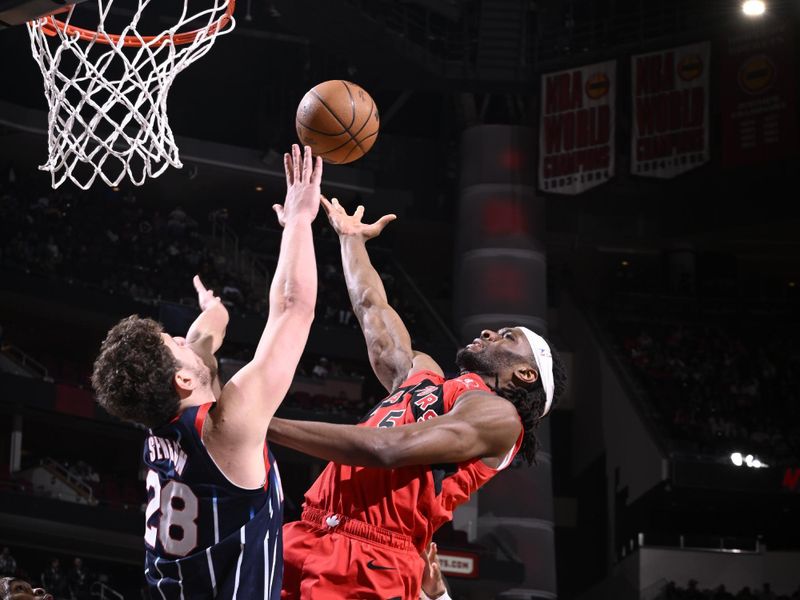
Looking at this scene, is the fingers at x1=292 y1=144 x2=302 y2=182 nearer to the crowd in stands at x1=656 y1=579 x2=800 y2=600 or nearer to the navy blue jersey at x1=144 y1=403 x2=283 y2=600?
the navy blue jersey at x1=144 y1=403 x2=283 y2=600

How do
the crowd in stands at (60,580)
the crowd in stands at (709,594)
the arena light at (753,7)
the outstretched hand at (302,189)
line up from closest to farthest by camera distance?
1. the outstretched hand at (302,189)
2. the crowd in stands at (60,580)
3. the arena light at (753,7)
4. the crowd in stands at (709,594)

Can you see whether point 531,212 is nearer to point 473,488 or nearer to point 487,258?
point 487,258

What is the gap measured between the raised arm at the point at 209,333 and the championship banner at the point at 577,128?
18319mm

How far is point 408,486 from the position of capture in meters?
4.13

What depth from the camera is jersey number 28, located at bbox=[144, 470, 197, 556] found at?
130 inches

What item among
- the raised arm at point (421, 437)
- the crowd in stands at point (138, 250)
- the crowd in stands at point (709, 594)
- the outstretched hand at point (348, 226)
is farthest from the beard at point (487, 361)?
the crowd in stands at point (709, 594)

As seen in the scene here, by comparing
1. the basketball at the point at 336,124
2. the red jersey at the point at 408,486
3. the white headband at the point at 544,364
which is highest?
the basketball at the point at 336,124

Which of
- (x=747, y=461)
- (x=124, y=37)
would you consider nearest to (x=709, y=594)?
(x=747, y=461)

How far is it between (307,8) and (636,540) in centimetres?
1207

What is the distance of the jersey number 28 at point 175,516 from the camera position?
331cm

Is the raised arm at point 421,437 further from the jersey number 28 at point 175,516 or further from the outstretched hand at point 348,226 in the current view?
the outstretched hand at point 348,226

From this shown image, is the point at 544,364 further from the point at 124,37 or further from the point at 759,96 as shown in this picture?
the point at 759,96

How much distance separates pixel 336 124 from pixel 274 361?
2.48 meters

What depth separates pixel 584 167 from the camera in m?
21.7
